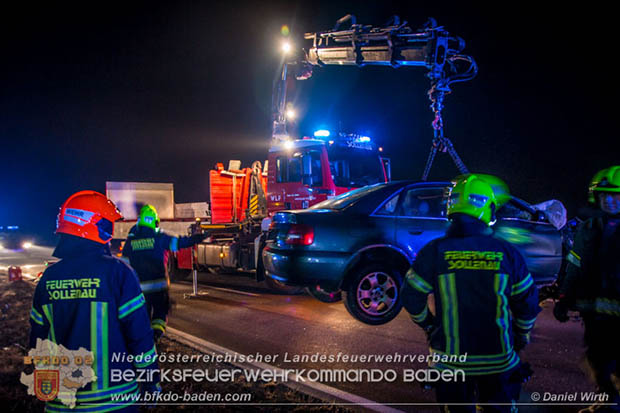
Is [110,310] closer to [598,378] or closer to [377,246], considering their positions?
[598,378]

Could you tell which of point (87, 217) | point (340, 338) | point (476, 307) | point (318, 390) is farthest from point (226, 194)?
point (476, 307)

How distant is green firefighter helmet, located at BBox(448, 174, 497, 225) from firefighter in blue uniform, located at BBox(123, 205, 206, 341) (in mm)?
3320

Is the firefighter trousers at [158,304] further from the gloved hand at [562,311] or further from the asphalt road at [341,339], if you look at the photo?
the gloved hand at [562,311]

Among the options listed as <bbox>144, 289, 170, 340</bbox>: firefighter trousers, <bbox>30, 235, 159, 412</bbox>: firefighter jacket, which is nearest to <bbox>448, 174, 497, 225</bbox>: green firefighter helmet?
<bbox>30, 235, 159, 412</bbox>: firefighter jacket

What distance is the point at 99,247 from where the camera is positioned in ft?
7.53

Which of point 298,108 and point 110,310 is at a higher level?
point 298,108

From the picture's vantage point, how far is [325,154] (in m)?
8.47

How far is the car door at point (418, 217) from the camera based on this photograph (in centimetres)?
569

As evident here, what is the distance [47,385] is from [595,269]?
360cm

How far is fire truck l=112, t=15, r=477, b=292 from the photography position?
8531mm

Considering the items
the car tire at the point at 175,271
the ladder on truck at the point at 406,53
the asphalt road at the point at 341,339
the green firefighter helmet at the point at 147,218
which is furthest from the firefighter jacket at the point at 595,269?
the car tire at the point at 175,271

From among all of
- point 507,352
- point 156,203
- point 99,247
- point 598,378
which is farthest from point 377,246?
point 156,203

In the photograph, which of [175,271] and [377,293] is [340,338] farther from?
[175,271]

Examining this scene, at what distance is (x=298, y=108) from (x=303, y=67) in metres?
1.18
